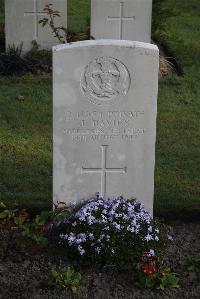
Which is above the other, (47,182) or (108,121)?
(108,121)

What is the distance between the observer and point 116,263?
5.45 metres

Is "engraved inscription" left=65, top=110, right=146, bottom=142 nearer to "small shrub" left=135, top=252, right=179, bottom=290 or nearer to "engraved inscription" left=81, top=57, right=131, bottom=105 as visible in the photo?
"engraved inscription" left=81, top=57, right=131, bottom=105

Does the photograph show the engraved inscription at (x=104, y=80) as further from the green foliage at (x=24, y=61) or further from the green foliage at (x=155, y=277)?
the green foliage at (x=24, y=61)

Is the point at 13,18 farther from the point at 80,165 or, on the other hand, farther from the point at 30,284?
the point at 30,284

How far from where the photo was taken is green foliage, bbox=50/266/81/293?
5195 mm

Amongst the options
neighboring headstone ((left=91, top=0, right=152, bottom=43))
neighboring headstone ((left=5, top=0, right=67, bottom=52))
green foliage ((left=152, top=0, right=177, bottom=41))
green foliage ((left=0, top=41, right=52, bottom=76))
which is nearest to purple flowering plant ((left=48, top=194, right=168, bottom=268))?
green foliage ((left=0, top=41, right=52, bottom=76))

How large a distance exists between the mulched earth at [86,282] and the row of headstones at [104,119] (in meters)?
0.65

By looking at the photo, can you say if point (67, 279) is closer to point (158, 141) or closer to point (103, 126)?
point (103, 126)

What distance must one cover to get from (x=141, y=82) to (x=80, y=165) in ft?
2.73

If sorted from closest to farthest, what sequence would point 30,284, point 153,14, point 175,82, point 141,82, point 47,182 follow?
point 30,284
point 141,82
point 47,182
point 175,82
point 153,14

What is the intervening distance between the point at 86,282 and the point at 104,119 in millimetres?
1277

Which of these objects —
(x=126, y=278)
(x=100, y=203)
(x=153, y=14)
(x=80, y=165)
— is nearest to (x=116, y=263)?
(x=126, y=278)

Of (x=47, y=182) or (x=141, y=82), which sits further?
(x=47, y=182)

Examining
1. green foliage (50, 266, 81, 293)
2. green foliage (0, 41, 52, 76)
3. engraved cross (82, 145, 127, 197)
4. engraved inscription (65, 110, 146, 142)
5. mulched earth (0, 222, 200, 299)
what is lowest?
mulched earth (0, 222, 200, 299)
